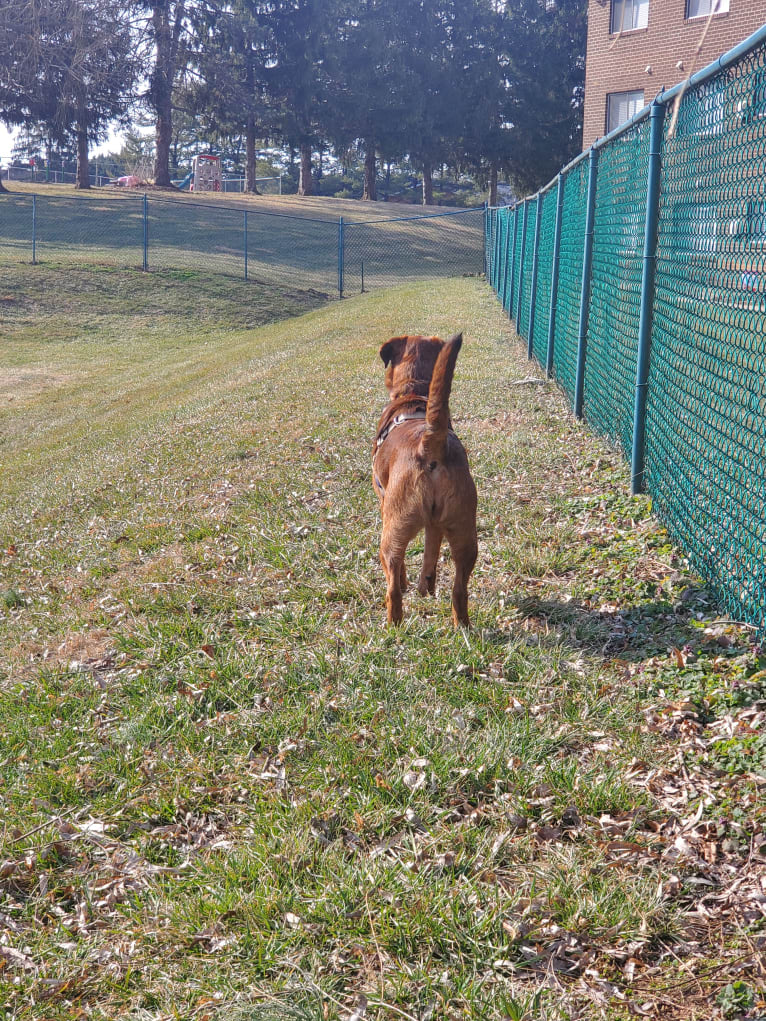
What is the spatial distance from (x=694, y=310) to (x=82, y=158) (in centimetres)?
4639

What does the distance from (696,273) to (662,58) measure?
1792 cm

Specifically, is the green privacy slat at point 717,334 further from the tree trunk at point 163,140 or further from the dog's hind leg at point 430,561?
the tree trunk at point 163,140

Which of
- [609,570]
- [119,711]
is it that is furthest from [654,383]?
[119,711]

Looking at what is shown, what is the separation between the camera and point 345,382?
35.1 feet

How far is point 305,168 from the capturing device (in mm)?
52031

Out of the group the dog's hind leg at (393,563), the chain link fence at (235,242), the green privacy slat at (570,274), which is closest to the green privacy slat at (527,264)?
the green privacy slat at (570,274)

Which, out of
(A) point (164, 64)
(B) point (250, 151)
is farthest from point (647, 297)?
(B) point (250, 151)

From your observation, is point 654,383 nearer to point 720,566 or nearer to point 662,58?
point 720,566

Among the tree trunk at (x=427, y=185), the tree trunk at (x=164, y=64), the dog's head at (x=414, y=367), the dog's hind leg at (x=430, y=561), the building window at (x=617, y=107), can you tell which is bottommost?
the dog's hind leg at (x=430, y=561)

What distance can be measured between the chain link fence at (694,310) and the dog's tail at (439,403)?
3.65 feet

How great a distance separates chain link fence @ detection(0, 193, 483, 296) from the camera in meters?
29.1

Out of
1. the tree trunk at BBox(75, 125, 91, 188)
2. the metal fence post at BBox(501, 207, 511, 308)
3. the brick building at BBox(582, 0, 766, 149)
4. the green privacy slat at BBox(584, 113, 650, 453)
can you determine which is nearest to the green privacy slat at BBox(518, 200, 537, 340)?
the metal fence post at BBox(501, 207, 511, 308)

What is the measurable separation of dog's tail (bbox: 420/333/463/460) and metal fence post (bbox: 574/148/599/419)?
4.30 metres

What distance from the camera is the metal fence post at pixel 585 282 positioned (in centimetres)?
713
